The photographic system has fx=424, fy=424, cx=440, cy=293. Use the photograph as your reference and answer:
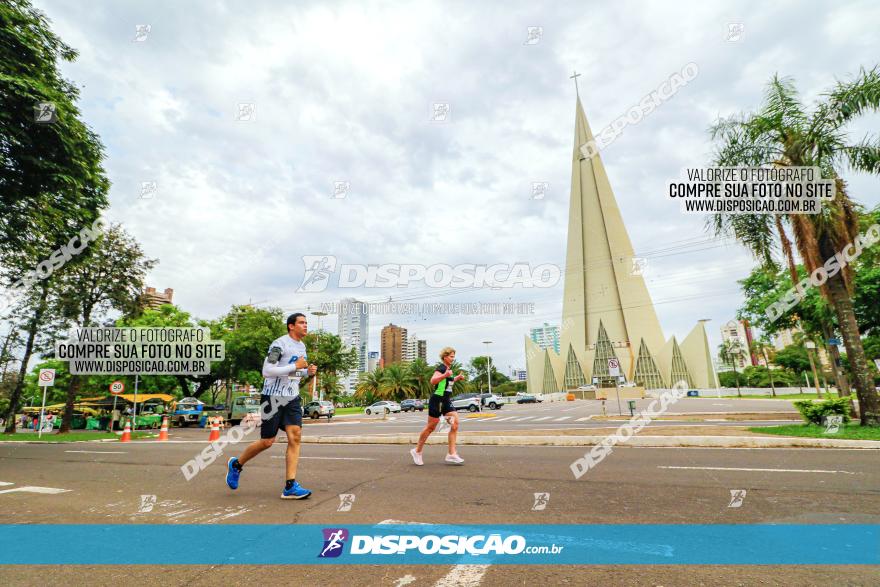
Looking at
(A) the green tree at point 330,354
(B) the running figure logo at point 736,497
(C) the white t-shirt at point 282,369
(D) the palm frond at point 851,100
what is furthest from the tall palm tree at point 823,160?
(A) the green tree at point 330,354

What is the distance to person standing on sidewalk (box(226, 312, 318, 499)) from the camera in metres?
4.88

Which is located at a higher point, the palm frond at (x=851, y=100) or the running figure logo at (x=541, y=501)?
the palm frond at (x=851, y=100)

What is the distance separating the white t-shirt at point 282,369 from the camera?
492 cm

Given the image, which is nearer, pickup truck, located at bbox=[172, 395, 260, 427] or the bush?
the bush

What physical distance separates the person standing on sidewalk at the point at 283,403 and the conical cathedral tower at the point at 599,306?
76583 mm

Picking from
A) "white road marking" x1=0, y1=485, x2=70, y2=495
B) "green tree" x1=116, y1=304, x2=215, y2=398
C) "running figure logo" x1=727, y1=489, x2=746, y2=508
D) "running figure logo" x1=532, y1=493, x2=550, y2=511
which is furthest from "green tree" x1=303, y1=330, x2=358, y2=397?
"running figure logo" x1=727, y1=489, x2=746, y2=508

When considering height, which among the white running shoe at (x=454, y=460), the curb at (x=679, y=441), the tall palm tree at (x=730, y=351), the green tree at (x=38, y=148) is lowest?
the curb at (x=679, y=441)

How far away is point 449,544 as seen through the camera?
3.22m

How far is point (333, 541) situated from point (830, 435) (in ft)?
38.7

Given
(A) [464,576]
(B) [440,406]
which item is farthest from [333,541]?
(B) [440,406]

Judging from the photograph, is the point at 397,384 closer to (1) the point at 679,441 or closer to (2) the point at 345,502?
(1) the point at 679,441

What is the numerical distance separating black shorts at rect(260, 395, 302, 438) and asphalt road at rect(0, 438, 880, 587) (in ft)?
2.55

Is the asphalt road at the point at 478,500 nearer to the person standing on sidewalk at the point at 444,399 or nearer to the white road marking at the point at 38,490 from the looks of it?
the white road marking at the point at 38,490

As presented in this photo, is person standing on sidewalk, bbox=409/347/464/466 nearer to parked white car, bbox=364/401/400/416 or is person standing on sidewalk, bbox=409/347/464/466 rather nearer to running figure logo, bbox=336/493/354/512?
running figure logo, bbox=336/493/354/512
